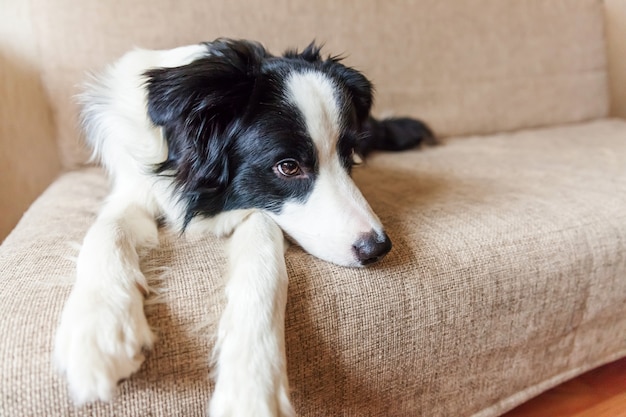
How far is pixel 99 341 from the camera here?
82 cm

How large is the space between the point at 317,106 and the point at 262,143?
0.54 ft

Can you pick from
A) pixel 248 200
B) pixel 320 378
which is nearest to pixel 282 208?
pixel 248 200

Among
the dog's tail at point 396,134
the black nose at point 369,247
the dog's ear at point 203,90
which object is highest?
the dog's ear at point 203,90

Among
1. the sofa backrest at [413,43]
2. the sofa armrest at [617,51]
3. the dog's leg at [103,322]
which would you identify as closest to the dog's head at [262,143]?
the dog's leg at [103,322]

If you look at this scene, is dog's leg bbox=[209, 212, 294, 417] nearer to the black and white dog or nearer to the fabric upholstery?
the black and white dog

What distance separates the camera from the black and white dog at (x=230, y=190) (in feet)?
2.89

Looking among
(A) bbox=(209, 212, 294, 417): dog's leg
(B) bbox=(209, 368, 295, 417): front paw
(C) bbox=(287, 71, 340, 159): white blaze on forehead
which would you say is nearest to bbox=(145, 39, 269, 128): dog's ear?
(C) bbox=(287, 71, 340, 159): white blaze on forehead

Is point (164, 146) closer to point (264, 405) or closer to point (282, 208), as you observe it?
point (282, 208)

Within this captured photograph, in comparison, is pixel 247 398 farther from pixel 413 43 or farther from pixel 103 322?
pixel 413 43

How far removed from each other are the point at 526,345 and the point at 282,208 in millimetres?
727

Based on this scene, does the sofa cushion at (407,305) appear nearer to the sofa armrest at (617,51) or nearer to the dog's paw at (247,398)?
the dog's paw at (247,398)

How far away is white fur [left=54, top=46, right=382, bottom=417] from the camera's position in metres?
0.84

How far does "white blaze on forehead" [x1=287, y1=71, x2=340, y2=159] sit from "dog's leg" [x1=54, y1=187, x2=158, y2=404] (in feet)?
1.62

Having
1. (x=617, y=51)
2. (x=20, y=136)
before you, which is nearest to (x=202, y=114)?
(x=20, y=136)
